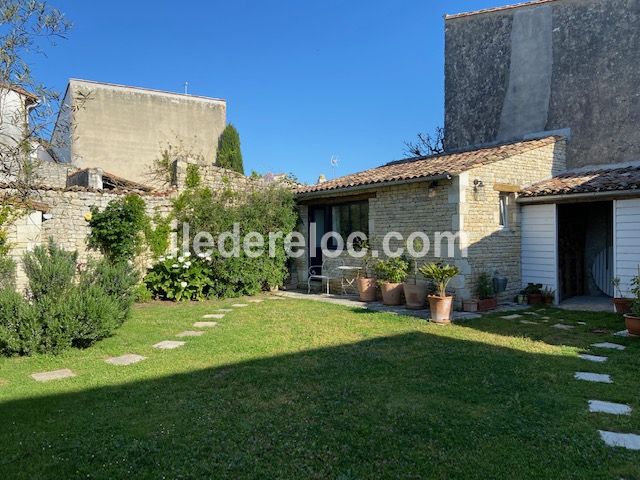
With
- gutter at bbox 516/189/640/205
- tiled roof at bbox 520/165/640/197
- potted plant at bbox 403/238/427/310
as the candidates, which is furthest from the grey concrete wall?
potted plant at bbox 403/238/427/310

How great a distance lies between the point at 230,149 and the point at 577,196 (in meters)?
18.1

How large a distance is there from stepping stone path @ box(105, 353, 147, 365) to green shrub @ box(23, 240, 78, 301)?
4.52 feet

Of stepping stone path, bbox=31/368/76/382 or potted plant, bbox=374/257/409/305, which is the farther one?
potted plant, bbox=374/257/409/305

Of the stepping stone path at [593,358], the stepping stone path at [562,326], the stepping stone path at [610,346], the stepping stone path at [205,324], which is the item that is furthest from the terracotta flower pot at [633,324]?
the stepping stone path at [205,324]

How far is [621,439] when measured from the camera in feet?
11.7

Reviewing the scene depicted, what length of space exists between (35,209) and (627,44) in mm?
15041

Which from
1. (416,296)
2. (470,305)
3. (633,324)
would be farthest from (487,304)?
(633,324)

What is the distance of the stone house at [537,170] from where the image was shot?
33.6 ft

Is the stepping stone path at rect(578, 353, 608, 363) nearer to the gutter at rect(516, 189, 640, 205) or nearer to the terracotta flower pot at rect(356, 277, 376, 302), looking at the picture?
the gutter at rect(516, 189, 640, 205)

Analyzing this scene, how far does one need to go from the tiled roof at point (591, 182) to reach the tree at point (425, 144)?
45.9 feet

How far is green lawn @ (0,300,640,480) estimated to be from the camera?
320 cm

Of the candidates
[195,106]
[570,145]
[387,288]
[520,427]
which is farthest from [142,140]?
[520,427]

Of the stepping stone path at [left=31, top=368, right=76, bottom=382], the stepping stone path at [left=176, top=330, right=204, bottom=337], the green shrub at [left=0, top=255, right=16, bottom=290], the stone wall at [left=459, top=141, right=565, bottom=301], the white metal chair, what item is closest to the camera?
the stepping stone path at [left=31, top=368, right=76, bottom=382]

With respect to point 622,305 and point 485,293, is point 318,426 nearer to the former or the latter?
point 485,293
